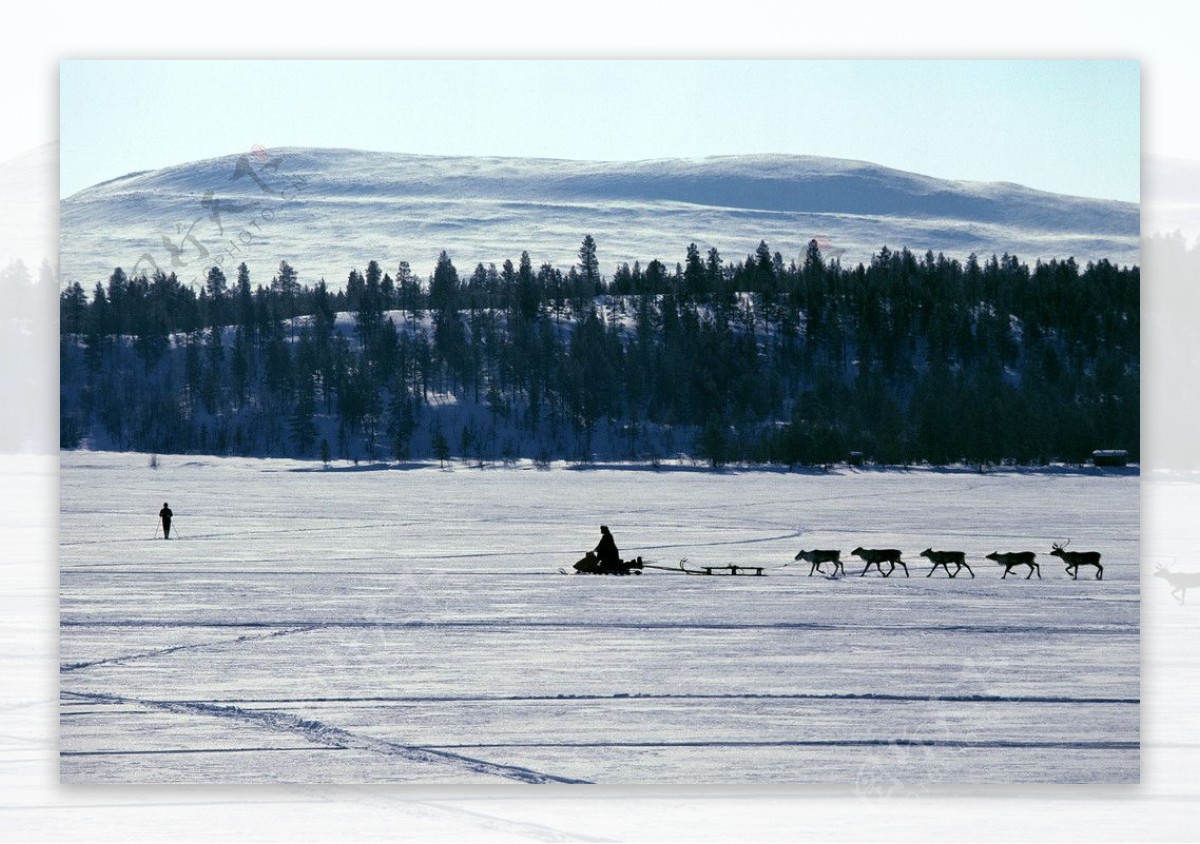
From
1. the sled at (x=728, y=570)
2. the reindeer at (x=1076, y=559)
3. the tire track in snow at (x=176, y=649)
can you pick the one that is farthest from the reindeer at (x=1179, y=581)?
the tire track in snow at (x=176, y=649)

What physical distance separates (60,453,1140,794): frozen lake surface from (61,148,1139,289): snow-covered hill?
5.39ft

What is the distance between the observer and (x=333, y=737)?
861cm

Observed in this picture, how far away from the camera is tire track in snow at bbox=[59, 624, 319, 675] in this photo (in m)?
9.46

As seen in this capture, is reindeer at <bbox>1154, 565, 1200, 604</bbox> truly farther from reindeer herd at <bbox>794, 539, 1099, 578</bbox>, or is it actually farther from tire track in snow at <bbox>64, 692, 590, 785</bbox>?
tire track in snow at <bbox>64, 692, 590, 785</bbox>

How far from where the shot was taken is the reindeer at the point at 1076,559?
12477 mm

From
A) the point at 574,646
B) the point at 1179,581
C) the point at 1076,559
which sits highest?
the point at 1179,581

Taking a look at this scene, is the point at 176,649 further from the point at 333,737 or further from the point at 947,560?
the point at 947,560

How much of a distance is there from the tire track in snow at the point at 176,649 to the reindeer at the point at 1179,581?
5894 millimetres

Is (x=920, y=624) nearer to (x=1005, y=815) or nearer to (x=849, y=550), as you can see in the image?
(x=1005, y=815)

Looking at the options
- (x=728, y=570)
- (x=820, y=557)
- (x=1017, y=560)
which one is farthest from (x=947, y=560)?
(x=728, y=570)

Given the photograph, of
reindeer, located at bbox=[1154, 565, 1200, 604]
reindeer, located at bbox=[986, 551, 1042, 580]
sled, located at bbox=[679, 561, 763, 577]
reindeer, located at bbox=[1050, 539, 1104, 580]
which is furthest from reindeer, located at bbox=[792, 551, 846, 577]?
reindeer, located at bbox=[1154, 565, 1200, 604]

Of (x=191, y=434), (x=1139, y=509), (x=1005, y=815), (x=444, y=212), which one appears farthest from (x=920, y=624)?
(x=191, y=434)

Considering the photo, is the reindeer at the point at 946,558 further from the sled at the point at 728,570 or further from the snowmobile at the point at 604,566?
the snowmobile at the point at 604,566

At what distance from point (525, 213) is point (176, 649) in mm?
3896
